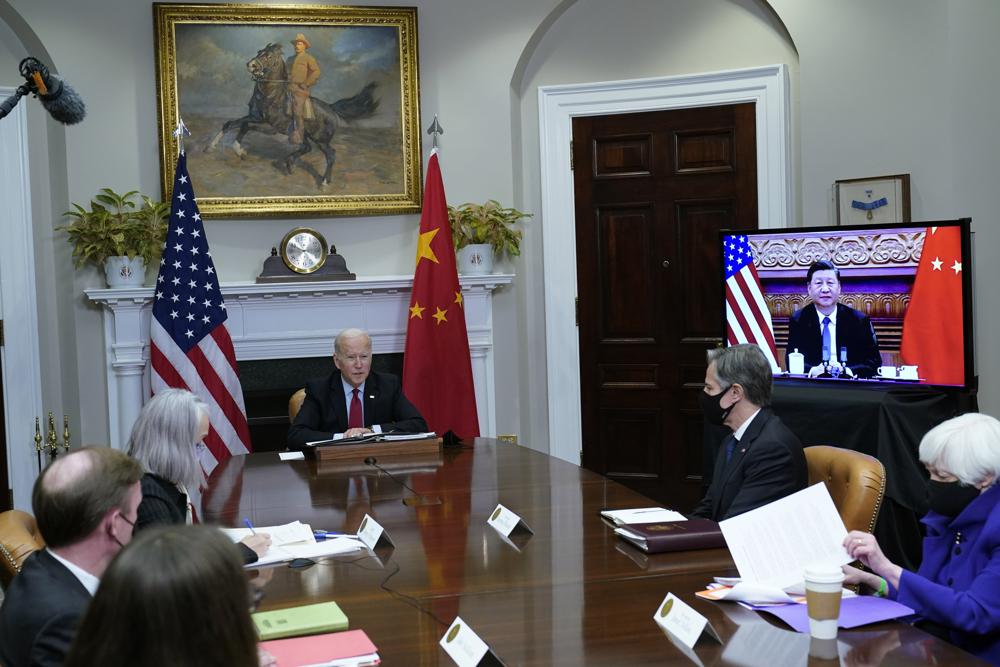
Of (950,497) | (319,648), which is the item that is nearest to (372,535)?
(319,648)

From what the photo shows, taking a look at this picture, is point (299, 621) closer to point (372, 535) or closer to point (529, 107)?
point (372, 535)

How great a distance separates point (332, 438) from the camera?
15.1ft

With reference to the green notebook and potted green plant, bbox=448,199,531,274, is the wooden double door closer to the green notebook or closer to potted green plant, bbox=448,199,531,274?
potted green plant, bbox=448,199,531,274

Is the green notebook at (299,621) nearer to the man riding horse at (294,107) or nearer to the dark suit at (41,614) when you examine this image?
the dark suit at (41,614)

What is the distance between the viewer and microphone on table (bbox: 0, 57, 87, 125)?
3.23 meters

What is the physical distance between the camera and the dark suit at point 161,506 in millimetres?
2707

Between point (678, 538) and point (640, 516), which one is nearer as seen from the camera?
point (678, 538)

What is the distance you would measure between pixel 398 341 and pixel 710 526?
381 cm

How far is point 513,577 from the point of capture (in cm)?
252

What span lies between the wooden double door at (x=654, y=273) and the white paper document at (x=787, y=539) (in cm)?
393

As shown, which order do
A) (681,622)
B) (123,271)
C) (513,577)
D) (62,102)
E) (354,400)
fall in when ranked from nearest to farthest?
(681,622) → (513,577) → (62,102) → (354,400) → (123,271)

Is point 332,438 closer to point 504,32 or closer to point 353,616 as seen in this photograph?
point 353,616

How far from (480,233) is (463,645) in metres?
4.55

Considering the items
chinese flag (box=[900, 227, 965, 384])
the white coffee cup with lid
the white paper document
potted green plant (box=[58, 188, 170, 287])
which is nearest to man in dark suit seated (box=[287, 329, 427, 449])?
potted green plant (box=[58, 188, 170, 287])
